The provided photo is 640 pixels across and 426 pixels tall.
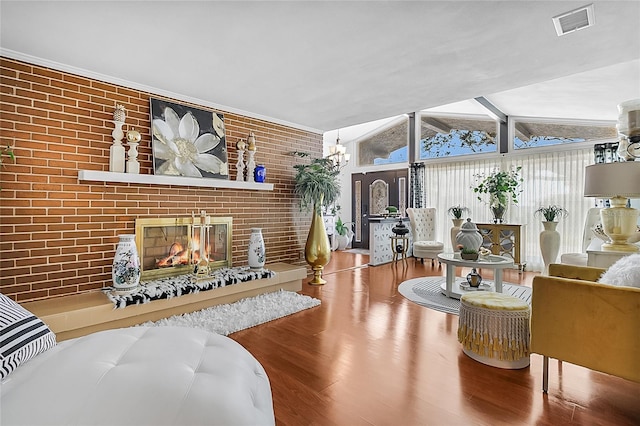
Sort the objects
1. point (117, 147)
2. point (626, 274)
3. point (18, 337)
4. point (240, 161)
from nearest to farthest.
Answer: point (18, 337)
point (626, 274)
point (117, 147)
point (240, 161)

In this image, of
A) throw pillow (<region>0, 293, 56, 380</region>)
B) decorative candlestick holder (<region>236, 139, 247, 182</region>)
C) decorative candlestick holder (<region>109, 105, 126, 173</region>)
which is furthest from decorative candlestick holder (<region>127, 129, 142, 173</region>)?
throw pillow (<region>0, 293, 56, 380</region>)

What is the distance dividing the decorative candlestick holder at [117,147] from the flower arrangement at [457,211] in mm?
5330

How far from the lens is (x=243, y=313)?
125 inches

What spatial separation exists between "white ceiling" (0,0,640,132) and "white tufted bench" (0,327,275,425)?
77.2 inches

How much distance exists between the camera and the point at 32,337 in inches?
47.9

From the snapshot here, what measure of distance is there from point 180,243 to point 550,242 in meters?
5.34

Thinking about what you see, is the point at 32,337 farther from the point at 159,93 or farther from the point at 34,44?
the point at 159,93

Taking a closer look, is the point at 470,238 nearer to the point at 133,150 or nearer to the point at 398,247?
the point at 398,247

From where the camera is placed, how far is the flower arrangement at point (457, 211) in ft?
19.5

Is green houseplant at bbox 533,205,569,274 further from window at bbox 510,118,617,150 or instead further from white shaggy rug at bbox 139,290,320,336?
white shaggy rug at bbox 139,290,320,336

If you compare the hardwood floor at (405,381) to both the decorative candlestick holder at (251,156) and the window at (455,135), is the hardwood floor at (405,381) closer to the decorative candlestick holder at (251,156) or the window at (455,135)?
the decorative candlestick holder at (251,156)

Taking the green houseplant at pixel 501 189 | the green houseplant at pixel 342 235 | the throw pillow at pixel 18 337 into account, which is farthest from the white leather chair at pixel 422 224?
the throw pillow at pixel 18 337

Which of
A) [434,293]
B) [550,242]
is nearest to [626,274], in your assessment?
[434,293]

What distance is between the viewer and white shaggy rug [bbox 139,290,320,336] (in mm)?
2859
